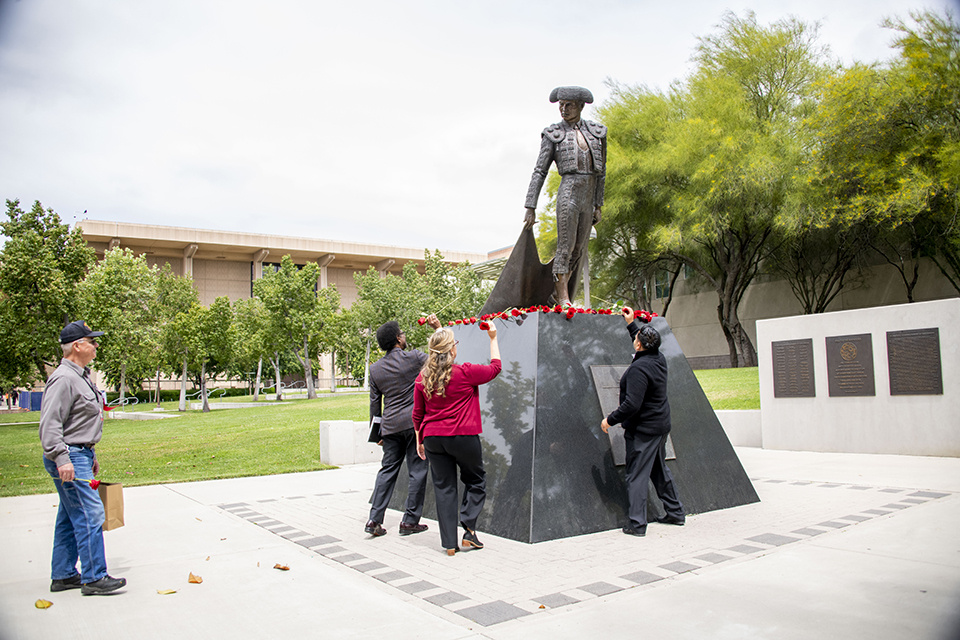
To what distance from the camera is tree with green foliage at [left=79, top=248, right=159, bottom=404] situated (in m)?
23.6

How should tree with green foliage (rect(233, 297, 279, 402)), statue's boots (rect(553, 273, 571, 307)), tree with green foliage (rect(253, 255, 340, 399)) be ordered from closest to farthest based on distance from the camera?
statue's boots (rect(553, 273, 571, 307)) < tree with green foliage (rect(253, 255, 340, 399)) < tree with green foliage (rect(233, 297, 279, 402))

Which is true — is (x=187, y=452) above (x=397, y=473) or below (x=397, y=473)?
below

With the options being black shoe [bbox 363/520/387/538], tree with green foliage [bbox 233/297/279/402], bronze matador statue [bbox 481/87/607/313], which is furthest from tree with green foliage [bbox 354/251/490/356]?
black shoe [bbox 363/520/387/538]

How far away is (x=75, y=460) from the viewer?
4.08 m

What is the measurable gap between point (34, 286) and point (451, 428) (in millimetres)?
20833

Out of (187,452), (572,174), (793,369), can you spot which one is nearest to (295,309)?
(187,452)

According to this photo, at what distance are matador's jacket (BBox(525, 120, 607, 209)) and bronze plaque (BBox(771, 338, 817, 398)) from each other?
596cm

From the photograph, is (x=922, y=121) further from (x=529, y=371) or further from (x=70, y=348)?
(x=70, y=348)

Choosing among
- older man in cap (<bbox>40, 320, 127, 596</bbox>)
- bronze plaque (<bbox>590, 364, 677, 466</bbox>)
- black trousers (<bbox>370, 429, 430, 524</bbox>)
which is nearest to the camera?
older man in cap (<bbox>40, 320, 127, 596</bbox>)

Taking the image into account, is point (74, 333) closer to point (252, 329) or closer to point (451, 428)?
point (451, 428)

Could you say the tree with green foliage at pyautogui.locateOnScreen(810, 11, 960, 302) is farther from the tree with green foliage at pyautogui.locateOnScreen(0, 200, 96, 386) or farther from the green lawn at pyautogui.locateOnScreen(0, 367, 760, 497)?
the tree with green foliage at pyautogui.locateOnScreen(0, 200, 96, 386)

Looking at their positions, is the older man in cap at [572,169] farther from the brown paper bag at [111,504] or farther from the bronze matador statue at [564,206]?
the brown paper bag at [111,504]

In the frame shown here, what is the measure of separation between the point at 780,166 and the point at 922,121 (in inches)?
197

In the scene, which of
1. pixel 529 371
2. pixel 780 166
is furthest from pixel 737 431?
pixel 780 166
